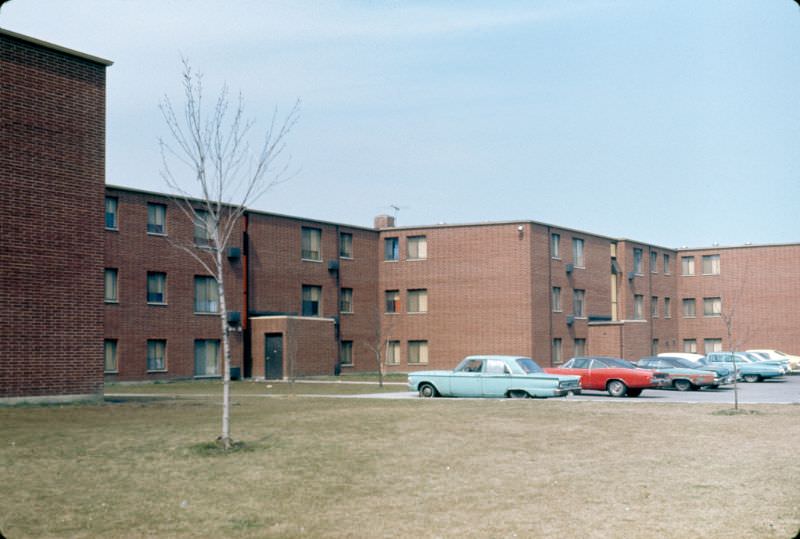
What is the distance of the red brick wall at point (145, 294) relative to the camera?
131 ft

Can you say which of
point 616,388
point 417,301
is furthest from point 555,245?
point 616,388

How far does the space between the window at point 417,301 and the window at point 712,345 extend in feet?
87.5

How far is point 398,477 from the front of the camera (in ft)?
37.7

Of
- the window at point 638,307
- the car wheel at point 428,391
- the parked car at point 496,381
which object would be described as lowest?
the car wheel at point 428,391

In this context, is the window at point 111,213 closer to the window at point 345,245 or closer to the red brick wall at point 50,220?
the window at point 345,245

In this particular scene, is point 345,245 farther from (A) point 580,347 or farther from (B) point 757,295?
(B) point 757,295

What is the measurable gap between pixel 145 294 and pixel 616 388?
72.5ft

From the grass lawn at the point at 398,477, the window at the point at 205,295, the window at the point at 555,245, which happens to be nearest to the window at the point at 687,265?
the window at the point at 555,245

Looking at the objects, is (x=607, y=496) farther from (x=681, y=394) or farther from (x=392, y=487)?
(x=681, y=394)

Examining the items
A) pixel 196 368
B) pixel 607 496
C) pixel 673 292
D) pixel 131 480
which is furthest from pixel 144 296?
pixel 673 292

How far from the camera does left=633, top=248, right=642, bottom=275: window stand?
211ft

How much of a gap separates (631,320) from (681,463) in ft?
161

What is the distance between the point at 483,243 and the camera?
52.5 meters

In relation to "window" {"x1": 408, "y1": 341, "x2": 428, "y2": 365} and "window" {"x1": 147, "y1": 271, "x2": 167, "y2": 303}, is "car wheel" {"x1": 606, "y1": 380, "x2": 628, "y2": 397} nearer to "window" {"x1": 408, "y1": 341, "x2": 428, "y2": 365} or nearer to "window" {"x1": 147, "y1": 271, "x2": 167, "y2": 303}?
"window" {"x1": 147, "y1": 271, "x2": 167, "y2": 303}
